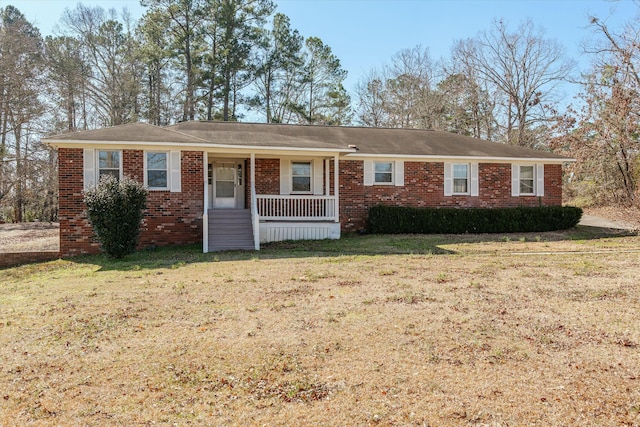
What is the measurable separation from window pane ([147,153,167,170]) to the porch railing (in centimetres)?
310

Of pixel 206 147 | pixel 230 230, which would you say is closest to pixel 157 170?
pixel 206 147

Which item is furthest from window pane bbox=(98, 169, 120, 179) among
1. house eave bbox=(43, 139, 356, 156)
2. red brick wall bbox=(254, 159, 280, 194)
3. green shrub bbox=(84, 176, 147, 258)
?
red brick wall bbox=(254, 159, 280, 194)

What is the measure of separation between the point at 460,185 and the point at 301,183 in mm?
6321

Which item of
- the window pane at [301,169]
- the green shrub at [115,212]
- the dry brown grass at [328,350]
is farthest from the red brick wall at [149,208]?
the dry brown grass at [328,350]

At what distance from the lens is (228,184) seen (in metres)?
16.7

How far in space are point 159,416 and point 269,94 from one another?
31876 millimetres

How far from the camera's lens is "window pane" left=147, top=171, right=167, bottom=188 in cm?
1412

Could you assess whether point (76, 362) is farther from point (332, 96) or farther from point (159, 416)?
point (332, 96)

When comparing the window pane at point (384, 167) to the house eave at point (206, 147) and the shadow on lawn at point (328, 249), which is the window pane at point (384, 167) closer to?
the house eave at point (206, 147)

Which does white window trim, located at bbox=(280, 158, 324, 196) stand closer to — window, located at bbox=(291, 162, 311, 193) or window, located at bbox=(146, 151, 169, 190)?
window, located at bbox=(291, 162, 311, 193)

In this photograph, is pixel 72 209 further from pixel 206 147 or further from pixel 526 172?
pixel 526 172

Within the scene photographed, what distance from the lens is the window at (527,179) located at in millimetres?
18797

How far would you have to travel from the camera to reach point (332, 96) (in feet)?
113

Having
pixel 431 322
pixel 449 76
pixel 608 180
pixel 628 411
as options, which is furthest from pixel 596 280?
pixel 449 76
